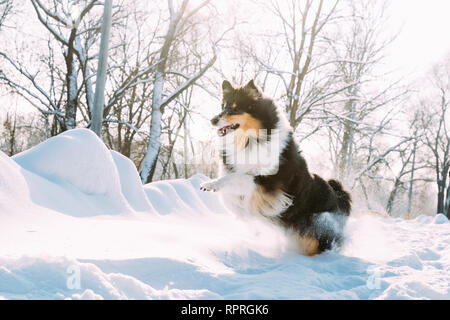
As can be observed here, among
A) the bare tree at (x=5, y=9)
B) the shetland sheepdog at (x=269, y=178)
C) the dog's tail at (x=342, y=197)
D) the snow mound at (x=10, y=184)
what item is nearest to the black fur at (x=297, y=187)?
the shetland sheepdog at (x=269, y=178)

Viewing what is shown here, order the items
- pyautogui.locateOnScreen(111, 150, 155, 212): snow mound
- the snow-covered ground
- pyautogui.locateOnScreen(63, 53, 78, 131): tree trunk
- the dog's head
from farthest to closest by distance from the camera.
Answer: pyautogui.locateOnScreen(63, 53, 78, 131): tree trunk < pyautogui.locateOnScreen(111, 150, 155, 212): snow mound < the dog's head < the snow-covered ground

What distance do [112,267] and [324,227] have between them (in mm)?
2354

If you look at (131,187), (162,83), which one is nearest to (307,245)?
(131,187)

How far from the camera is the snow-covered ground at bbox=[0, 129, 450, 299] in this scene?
5.74ft

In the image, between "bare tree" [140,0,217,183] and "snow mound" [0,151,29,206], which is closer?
"snow mound" [0,151,29,206]

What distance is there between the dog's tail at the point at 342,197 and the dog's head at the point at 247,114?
1322 millimetres

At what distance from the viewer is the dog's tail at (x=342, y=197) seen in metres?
3.93

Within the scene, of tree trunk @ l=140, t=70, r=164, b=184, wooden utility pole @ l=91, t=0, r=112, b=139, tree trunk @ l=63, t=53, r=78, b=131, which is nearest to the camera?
wooden utility pole @ l=91, t=0, r=112, b=139

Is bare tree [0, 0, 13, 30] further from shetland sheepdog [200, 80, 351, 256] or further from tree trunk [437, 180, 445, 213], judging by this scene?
tree trunk [437, 180, 445, 213]

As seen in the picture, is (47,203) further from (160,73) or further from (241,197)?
(160,73)

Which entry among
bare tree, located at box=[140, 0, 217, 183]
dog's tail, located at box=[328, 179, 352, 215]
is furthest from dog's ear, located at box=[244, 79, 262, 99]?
bare tree, located at box=[140, 0, 217, 183]

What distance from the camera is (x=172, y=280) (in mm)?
2014

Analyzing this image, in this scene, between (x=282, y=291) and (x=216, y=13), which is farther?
(x=216, y=13)
